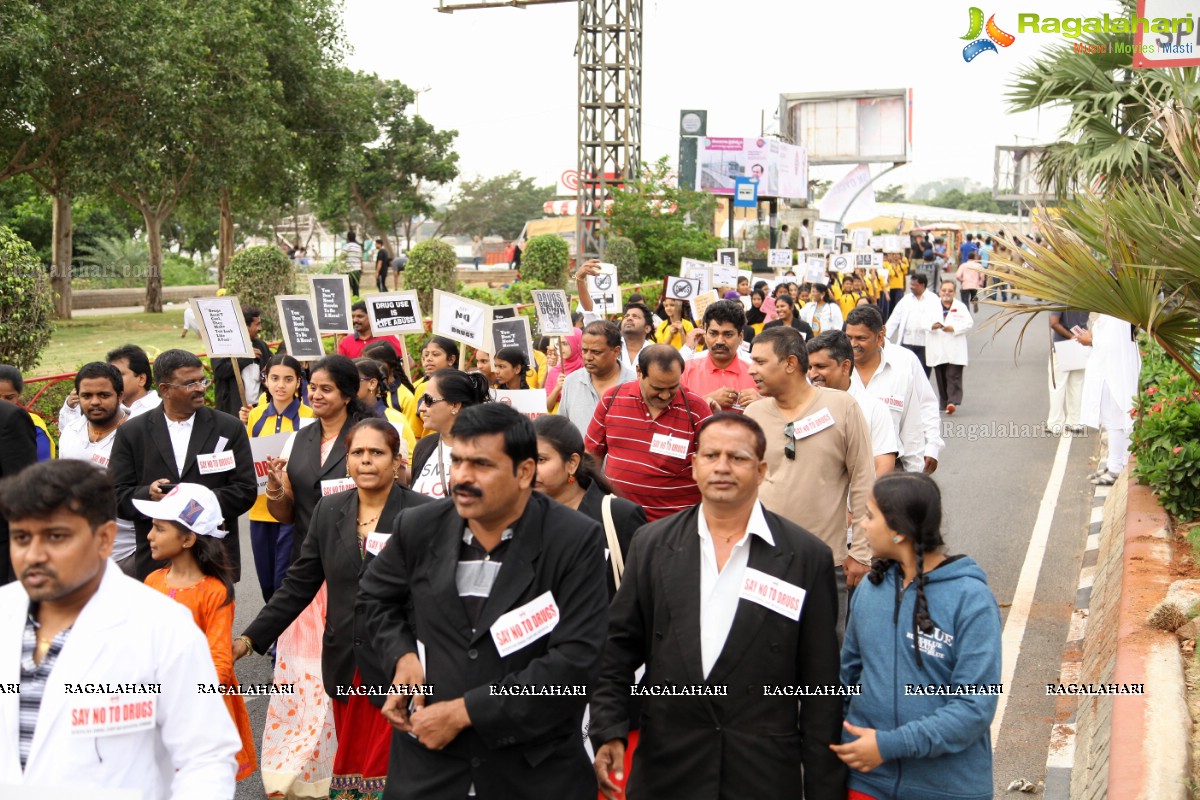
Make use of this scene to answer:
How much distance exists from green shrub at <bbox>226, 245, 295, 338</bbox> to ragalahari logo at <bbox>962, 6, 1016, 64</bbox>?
11248 millimetres

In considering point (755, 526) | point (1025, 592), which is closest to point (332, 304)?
point (1025, 592)

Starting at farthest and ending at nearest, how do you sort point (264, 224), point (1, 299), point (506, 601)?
point (264, 224) < point (1, 299) < point (506, 601)

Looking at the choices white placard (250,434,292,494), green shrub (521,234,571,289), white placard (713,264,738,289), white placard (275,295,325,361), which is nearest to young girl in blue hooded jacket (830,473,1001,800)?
white placard (250,434,292,494)

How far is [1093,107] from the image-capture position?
12.3 m

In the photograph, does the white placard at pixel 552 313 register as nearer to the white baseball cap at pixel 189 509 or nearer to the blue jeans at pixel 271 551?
the blue jeans at pixel 271 551

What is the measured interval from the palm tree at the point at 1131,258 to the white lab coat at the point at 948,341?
29.0 feet

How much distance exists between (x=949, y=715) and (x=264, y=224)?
225 ft

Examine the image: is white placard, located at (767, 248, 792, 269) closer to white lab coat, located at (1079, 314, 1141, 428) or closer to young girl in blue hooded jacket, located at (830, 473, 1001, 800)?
white lab coat, located at (1079, 314, 1141, 428)

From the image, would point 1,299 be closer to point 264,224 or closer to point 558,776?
point 558,776

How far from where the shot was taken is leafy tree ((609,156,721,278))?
2989 centimetres

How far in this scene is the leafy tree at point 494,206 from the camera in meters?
81.9

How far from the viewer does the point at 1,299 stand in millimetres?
11633

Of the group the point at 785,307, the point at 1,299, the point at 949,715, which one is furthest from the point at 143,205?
the point at 949,715

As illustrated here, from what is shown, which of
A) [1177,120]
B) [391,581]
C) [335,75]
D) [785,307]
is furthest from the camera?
[335,75]
